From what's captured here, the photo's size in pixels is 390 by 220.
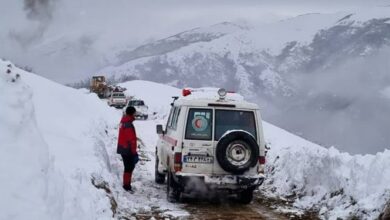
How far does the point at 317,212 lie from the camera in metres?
10.0

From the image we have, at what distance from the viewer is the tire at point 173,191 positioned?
1080 centimetres

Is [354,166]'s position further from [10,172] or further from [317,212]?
[10,172]

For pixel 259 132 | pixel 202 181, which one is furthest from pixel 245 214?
pixel 259 132

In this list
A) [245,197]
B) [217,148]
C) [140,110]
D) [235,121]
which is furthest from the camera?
[140,110]

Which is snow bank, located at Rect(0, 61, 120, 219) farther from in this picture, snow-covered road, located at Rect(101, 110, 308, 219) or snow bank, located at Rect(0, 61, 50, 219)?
snow-covered road, located at Rect(101, 110, 308, 219)

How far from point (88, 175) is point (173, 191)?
2601 mm

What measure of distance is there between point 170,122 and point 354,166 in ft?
14.3

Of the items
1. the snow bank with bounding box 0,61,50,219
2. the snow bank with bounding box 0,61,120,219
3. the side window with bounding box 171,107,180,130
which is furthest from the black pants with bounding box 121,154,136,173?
the snow bank with bounding box 0,61,50,219

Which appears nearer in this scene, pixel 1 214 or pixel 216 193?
pixel 1 214

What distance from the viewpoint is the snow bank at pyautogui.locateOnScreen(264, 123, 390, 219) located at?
8.75m

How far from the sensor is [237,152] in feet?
33.4

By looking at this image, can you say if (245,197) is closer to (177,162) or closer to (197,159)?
(197,159)

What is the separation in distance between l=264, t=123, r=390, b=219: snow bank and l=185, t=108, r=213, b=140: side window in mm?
2475

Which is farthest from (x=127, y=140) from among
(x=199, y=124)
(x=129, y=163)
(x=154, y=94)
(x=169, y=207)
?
(x=154, y=94)
